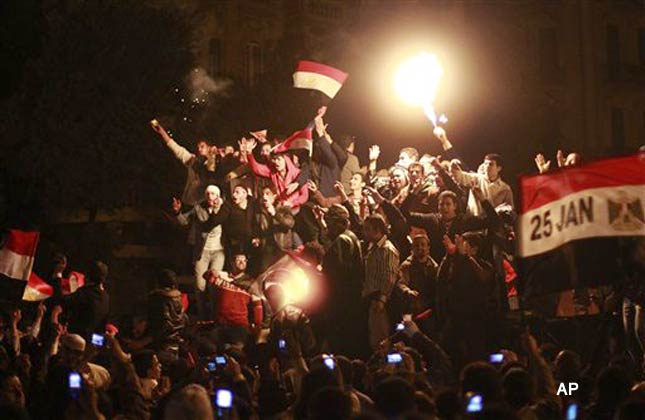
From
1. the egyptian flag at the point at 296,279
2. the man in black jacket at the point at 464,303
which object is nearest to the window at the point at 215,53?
the egyptian flag at the point at 296,279

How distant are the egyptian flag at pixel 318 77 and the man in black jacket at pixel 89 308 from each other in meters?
5.62

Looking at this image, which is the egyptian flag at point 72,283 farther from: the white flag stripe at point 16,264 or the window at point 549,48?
the window at point 549,48

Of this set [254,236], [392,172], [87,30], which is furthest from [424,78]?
[87,30]

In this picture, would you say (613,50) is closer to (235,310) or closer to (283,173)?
(283,173)

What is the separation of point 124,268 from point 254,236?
17809 mm

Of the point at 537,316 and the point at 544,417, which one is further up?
the point at 537,316

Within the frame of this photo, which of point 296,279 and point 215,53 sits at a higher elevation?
point 215,53

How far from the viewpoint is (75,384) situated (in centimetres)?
928

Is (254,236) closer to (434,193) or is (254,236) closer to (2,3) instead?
(434,193)

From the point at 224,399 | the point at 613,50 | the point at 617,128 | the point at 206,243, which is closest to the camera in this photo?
the point at 224,399

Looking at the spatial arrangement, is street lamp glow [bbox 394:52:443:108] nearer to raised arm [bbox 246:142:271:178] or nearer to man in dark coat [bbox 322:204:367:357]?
raised arm [bbox 246:142:271:178]

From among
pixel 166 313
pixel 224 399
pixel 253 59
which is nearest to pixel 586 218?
pixel 224 399

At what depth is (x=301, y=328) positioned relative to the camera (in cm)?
1442

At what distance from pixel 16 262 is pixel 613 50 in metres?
44.4
